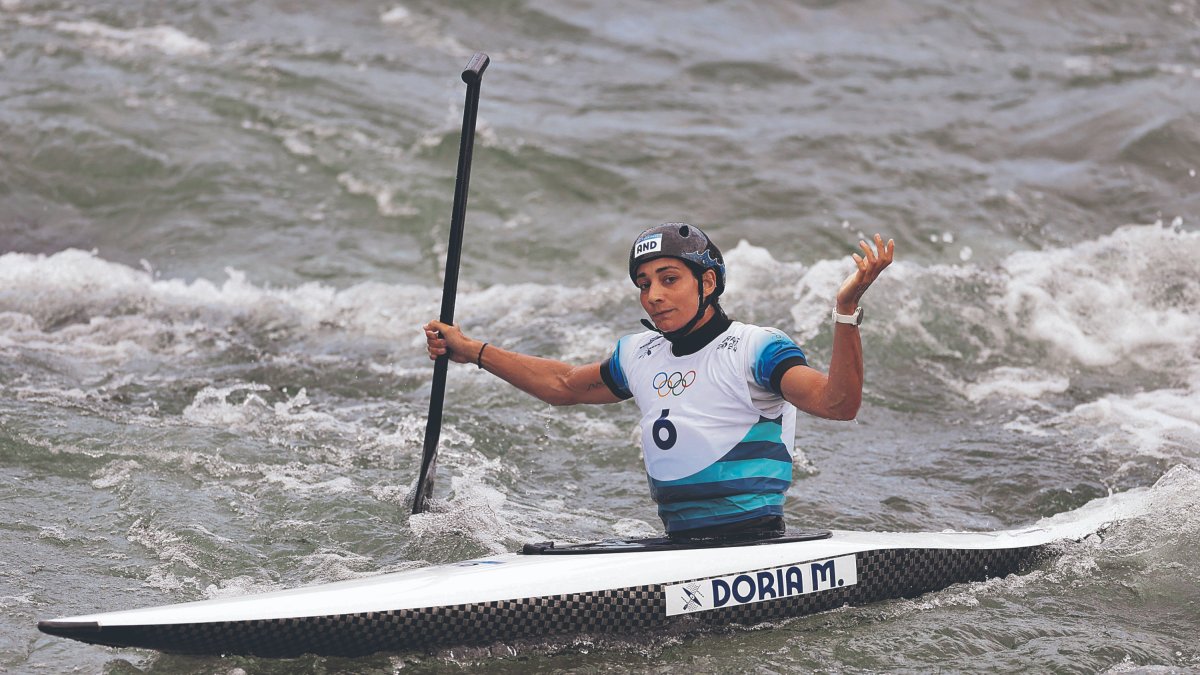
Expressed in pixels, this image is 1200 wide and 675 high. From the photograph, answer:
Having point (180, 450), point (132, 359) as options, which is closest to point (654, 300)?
point (180, 450)

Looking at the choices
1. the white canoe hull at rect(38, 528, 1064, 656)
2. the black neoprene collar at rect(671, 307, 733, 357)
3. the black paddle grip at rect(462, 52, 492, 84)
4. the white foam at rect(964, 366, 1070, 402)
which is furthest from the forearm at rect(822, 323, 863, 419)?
A: the white foam at rect(964, 366, 1070, 402)

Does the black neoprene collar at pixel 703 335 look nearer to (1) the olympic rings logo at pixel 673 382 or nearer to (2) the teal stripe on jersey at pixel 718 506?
(1) the olympic rings logo at pixel 673 382

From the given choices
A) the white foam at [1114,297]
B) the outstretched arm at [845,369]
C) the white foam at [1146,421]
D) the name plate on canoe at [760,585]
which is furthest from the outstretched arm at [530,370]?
the white foam at [1114,297]

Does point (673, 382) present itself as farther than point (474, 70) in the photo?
No

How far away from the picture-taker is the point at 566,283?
10.6 m

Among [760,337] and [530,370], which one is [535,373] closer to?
[530,370]

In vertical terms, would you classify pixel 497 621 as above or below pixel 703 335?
below

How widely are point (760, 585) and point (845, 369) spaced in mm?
1001

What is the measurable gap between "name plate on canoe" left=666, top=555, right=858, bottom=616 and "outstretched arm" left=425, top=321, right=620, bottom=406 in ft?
2.86

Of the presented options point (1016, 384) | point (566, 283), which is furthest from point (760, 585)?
point (566, 283)

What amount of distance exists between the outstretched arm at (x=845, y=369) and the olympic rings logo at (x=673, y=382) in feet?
1.48

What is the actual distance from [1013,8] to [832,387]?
14096 millimetres

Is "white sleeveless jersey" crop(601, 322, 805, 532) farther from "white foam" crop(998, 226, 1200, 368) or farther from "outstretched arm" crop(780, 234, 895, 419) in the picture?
"white foam" crop(998, 226, 1200, 368)

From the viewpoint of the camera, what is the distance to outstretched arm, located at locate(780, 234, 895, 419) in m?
4.05
